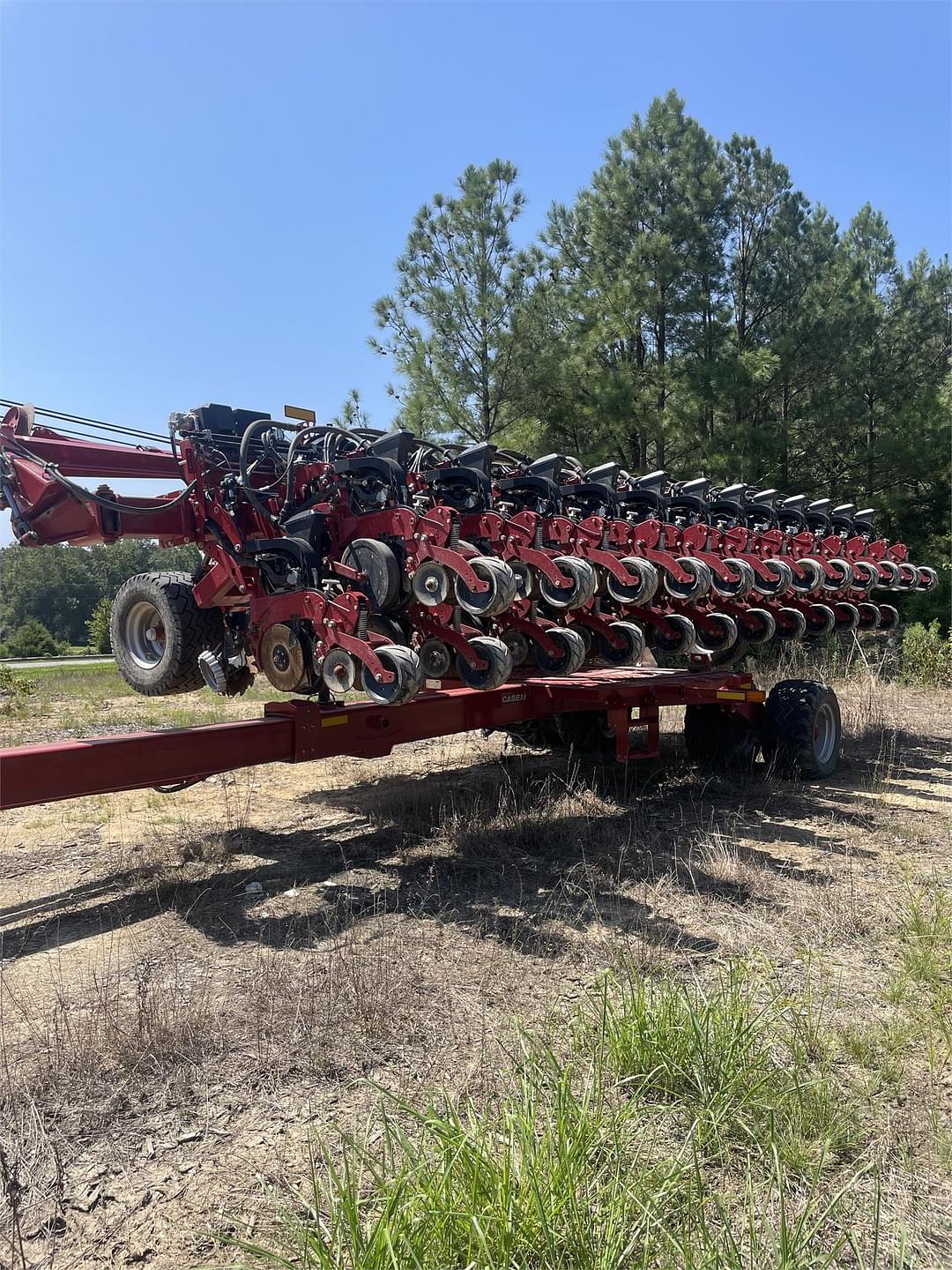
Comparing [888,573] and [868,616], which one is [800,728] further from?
[888,573]

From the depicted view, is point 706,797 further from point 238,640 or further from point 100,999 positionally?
point 100,999

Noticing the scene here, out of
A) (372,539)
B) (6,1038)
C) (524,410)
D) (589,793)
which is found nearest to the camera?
(6,1038)

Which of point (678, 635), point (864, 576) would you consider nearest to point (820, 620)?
point (864, 576)

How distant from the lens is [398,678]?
4.45 meters

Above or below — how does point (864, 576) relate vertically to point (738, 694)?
above

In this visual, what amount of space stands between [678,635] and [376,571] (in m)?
3.06

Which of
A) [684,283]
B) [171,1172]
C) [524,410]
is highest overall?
[684,283]

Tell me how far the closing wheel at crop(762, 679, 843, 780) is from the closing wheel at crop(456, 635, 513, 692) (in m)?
3.78

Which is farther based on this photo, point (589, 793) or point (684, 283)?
point (684, 283)

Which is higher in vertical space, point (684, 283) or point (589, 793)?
point (684, 283)

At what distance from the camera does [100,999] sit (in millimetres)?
3369

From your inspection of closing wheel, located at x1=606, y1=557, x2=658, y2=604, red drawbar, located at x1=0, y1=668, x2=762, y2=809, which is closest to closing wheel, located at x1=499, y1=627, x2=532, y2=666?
red drawbar, located at x1=0, y1=668, x2=762, y2=809

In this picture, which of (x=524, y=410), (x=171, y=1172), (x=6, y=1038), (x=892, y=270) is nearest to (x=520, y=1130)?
(x=171, y=1172)

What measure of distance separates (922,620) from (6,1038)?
18.5m
